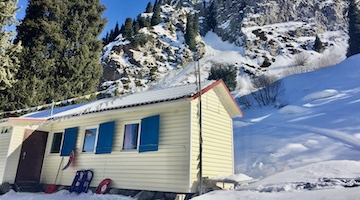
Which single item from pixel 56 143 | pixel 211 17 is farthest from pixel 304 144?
pixel 211 17

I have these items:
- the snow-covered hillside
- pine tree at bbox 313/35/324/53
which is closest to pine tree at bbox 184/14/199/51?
pine tree at bbox 313/35/324/53

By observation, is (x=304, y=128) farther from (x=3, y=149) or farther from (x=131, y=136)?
(x=3, y=149)

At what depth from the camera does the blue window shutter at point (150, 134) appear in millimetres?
7977

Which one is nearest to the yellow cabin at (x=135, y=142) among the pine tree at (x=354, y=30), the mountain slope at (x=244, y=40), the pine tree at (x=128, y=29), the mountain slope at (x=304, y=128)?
the mountain slope at (x=304, y=128)

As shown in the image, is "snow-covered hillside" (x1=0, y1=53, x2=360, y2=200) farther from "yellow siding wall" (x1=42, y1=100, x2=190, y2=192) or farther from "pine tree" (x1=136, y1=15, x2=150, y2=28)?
"pine tree" (x1=136, y1=15, x2=150, y2=28)

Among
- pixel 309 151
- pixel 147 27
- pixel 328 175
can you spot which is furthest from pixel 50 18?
pixel 147 27

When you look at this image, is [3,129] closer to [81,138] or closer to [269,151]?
[81,138]

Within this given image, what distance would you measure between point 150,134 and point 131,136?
0.91 metres

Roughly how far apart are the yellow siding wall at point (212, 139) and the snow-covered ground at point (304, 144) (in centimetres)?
136

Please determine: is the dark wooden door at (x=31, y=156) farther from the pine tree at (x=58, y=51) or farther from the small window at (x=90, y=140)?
the pine tree at (x=58, y=51)

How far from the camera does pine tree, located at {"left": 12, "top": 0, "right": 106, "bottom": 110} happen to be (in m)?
17.0

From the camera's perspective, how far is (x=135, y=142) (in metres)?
8.54

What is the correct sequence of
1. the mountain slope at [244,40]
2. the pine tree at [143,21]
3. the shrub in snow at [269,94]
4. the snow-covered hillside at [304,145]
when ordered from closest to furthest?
the snow-covered hillside at [304,145], the shrub in snow at [269,94], the mountain slope at [244,40], the pine tree at [143,21]

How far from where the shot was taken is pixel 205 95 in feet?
28.1
